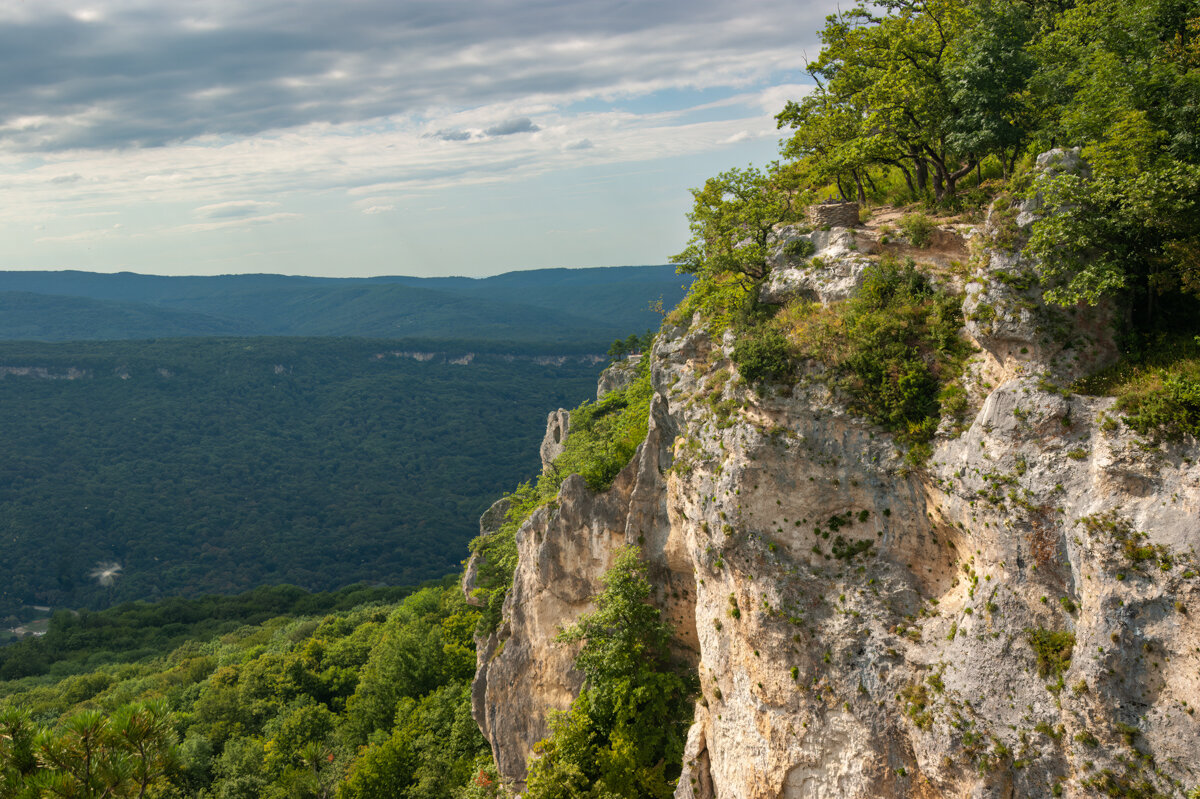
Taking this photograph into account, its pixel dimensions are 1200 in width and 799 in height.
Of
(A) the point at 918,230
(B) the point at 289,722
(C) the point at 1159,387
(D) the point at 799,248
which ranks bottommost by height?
(B) the point at 289,722

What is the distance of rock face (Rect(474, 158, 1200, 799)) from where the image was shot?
1330cm

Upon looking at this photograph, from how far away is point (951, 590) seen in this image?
17500 millimetres

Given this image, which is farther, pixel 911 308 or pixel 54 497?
pixel 54 497

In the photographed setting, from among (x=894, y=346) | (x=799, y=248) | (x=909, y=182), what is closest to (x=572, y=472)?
(x=799, y=248)

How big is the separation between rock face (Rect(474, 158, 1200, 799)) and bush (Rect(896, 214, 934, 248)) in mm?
3270

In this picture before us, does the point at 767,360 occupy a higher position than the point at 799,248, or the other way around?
the point at 799,248

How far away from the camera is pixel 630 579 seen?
89.0 ft

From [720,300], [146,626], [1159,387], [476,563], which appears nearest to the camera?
[1159,387]

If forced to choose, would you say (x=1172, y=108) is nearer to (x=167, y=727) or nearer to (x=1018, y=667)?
(x=1018, y=667)

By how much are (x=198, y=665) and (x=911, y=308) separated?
70827mm

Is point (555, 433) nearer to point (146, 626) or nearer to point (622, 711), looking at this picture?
point (622, 711)

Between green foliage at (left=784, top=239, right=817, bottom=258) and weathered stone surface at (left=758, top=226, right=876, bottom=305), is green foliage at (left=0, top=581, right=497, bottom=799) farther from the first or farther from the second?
green foliage at (left=784, top=239, right=817, bottom=258)

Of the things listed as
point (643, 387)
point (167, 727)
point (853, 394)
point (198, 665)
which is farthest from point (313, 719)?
point (853, 394)

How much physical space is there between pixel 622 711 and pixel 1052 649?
15.2 metres
